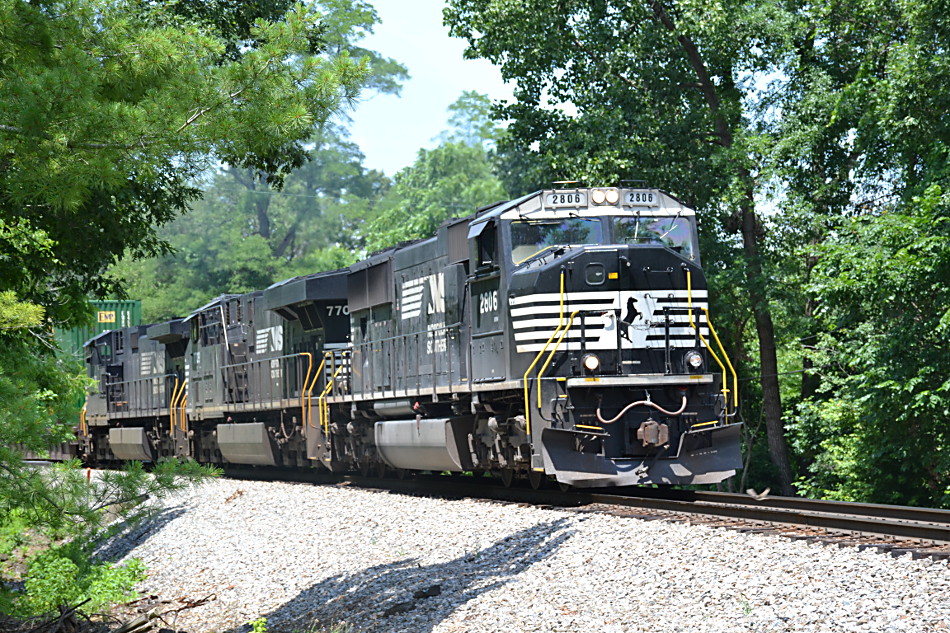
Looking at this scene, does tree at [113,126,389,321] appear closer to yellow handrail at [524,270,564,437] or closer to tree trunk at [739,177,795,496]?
tree trunk at [739,177,795,496]

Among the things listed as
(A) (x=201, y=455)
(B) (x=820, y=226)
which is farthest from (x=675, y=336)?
(A) (x=201, y=455)

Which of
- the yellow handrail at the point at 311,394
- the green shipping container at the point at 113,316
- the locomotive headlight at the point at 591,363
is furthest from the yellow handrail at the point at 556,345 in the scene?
the green shipping container at the point at 113,316

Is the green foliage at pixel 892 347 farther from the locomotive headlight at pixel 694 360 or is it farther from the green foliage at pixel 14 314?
the green foliage at pixel 14 314

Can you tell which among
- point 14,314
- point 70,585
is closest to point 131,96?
point 14,314

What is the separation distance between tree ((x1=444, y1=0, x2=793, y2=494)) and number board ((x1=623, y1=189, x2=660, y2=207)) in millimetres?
8070

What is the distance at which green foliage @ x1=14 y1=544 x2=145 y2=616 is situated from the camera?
10852 mm

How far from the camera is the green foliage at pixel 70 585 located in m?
10.9

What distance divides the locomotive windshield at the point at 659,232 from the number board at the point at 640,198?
18 cm

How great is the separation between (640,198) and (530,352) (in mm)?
2354

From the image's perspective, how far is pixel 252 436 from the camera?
19391 mm

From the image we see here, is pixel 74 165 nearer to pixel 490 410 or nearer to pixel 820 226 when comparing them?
pixel 490 410

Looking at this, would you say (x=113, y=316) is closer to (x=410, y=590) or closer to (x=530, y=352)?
(x=530, y=352)

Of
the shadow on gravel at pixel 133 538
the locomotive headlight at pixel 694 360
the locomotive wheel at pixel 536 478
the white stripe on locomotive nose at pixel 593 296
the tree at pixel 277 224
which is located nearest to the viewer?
the white stripe on locomotive nose at pixel 593 296

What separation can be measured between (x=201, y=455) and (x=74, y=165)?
55.8 ft
